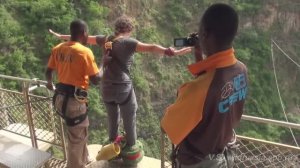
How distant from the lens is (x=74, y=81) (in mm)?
3326

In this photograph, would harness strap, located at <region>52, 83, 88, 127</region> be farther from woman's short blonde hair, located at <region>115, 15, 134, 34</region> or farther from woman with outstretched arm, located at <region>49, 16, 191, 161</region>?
woman's short blonde hair, located at <region>115, 15, 134, 34</region>

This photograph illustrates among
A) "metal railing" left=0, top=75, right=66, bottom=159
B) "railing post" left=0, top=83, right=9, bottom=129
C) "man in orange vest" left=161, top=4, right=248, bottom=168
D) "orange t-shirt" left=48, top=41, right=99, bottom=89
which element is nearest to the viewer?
"man in orange vest" left=161, top=4, right=248, bottom=168

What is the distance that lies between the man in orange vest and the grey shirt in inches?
56.5

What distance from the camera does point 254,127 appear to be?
15.8m

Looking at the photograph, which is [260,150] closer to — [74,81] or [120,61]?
[120,61]

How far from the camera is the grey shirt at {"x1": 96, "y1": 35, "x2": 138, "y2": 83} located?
3.29 metres

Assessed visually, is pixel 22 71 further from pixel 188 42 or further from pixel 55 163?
pixel 188 42

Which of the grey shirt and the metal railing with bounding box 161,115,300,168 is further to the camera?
the grey shirt

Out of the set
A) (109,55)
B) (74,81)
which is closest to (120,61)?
(109,55)

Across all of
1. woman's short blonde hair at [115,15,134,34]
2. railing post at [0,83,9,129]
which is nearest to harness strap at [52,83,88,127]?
woman's short blonde hair at [115,15,134,34]

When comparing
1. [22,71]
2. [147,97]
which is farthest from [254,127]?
[22,71]

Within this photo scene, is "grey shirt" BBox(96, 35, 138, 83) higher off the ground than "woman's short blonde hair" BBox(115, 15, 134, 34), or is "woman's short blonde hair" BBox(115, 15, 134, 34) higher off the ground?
"woman's short blonde hair" BBox(115, 15, 134, 34)

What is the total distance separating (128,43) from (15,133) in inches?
75.8

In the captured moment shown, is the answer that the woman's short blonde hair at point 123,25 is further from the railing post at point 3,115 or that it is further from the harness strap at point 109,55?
the railing post at point 3,115
